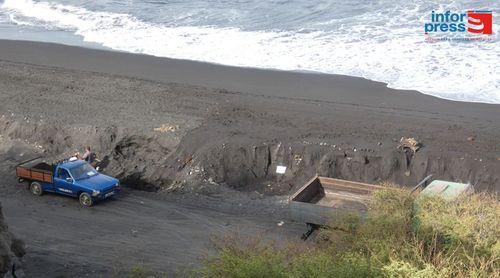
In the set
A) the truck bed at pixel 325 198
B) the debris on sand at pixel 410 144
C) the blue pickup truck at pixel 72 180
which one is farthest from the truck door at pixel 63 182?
the debris on sand at pixel 410 144

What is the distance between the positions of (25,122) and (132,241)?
1004 centimetres

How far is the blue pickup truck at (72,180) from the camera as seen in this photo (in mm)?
21812

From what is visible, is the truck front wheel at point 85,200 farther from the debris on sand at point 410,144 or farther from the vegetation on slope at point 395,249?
the debris on sand at point 410,144

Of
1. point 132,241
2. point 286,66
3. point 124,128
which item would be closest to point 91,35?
point 286,66

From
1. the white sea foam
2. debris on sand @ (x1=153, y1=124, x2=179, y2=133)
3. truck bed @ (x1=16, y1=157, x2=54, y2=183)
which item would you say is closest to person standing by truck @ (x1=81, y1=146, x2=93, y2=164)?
truck bed @ (x1=16, y1=157, x2=54, y2=183)

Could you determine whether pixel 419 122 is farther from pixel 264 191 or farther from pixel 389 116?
pixel 264 191

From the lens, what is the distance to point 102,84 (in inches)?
1206

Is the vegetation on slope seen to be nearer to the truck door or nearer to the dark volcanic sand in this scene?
the dark volcanic sand

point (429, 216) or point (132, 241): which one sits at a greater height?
point (429, 216)

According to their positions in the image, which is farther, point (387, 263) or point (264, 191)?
point (264, 191)

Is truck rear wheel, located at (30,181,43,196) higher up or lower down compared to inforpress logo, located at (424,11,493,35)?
lower down

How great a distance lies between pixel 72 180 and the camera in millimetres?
21953

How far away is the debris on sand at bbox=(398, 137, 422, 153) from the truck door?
11.0 metres

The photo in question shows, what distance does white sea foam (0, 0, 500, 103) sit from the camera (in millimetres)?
30500
